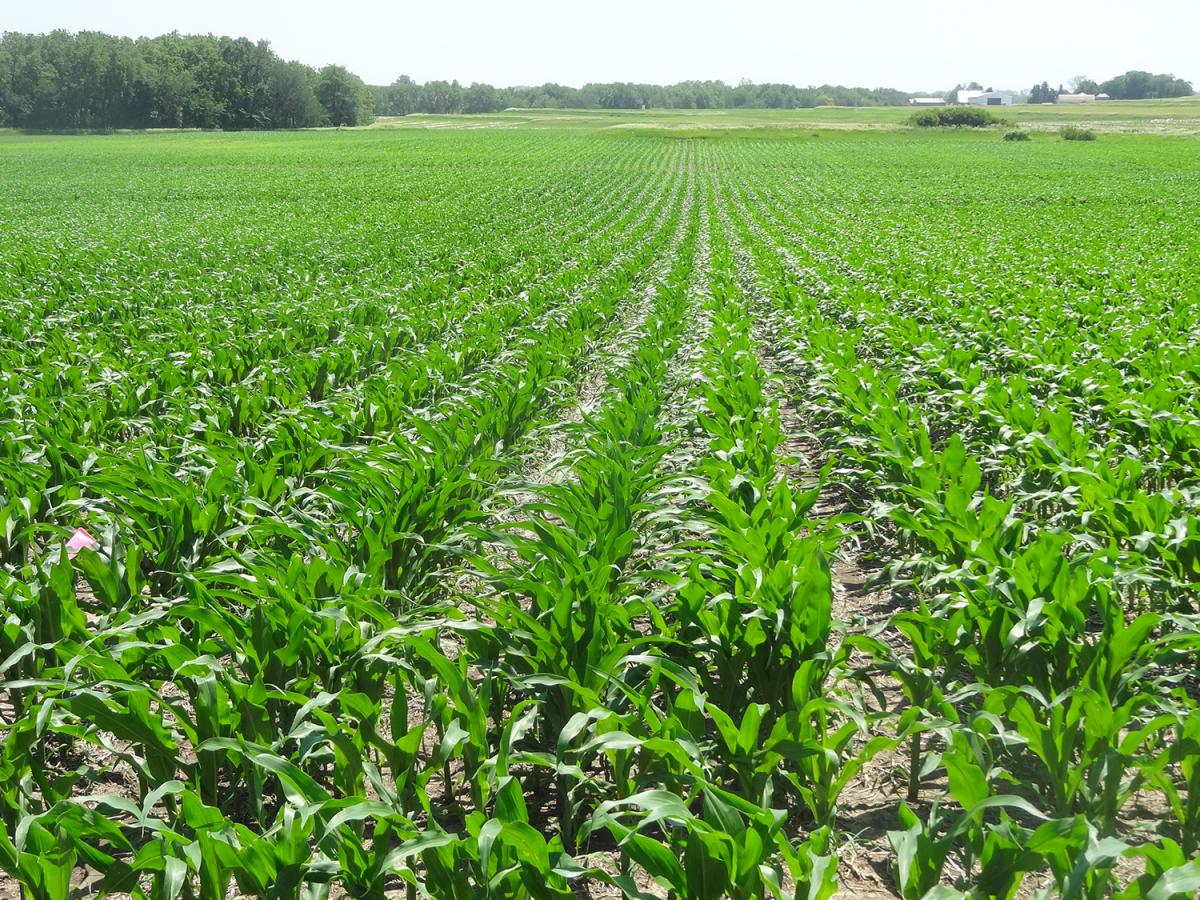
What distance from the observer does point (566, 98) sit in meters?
187

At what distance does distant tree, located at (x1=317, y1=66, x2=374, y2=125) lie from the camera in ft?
358

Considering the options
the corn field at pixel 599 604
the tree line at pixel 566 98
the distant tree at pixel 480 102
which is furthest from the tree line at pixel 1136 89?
the corn field at pixel 599 604

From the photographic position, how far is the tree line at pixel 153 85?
97875 millimetres

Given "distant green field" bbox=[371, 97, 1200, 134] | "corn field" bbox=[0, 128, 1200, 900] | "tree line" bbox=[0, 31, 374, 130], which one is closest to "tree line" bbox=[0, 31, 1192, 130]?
"tree line" bbox=[0, 31, 374, 130]

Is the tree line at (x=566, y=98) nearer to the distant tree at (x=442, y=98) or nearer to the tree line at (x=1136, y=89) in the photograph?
the distant tree at (x=442, y=98)

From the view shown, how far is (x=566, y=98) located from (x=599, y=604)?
195729 mm

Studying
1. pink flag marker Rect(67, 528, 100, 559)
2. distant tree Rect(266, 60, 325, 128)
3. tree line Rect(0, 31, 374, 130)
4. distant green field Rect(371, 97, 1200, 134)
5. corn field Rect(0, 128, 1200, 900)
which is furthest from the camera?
distant tree Rect(266, 60, 325, 128)

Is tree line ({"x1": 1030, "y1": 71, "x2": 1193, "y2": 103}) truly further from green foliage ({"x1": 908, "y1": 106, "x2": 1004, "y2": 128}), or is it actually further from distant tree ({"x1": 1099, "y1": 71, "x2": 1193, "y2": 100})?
green foliage ({"x1": 908, "y1": 106, "x2": 1004, "y2": 128})

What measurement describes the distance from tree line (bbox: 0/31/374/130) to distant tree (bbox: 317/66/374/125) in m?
1.76

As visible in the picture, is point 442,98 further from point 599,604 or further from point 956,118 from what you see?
point 599,604

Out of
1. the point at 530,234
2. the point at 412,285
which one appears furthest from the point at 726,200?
the point at 412,285

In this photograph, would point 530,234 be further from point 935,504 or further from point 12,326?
point 935,504

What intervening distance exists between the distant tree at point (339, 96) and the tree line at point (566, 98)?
2142 inches

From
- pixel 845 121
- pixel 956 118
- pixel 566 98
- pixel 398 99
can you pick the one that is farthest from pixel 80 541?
pixel 566 98
